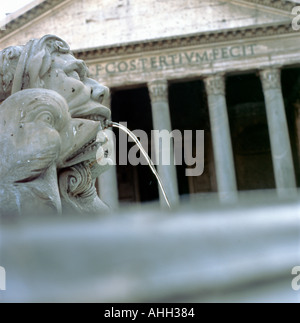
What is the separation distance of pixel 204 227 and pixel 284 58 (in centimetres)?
1323

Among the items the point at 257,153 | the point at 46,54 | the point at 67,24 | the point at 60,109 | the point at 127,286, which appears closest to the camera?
the point at 127,286

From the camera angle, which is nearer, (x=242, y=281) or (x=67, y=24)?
(x=242, y=281)

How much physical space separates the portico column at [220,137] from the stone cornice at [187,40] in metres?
1.15

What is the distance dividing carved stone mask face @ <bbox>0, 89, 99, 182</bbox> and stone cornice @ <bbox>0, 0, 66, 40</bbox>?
1266 centimetres

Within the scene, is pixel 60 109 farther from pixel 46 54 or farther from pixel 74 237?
pixel 74 237

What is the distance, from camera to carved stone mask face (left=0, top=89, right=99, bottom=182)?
1657 mm

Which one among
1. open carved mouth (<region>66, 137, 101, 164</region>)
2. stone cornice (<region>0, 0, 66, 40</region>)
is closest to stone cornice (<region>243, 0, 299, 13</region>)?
stone cornice (<region>0, 0, 66, 40</region>)

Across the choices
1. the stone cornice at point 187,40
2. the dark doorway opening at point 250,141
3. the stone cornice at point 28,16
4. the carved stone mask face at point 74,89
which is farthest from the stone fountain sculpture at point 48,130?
the dark doorway opening at point 250,141

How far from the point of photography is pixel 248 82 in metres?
16.0

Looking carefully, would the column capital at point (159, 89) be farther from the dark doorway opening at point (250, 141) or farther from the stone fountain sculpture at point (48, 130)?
the stone fountain sculpture at point (48, 130)

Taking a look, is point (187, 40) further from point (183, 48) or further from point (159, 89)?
point (159, 89)

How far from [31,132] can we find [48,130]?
0.07 m
